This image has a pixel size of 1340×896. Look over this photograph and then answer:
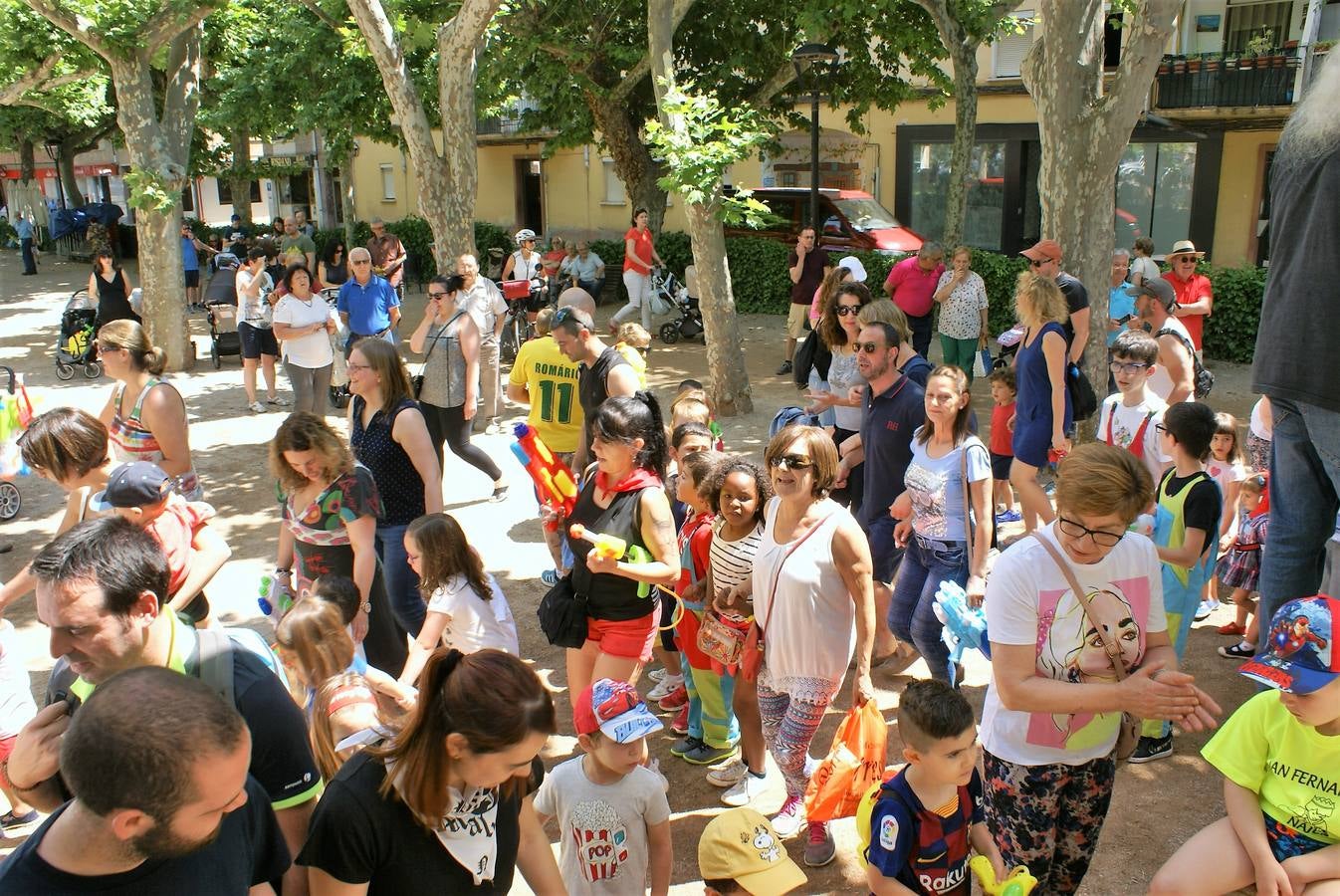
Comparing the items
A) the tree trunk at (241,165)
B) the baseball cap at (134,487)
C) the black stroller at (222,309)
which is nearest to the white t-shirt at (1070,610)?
the baseball cap at (134,487)

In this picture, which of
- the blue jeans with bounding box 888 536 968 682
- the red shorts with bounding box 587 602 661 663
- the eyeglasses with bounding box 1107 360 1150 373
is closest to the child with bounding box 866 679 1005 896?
the red shorts with bounding box 587 602 661 663

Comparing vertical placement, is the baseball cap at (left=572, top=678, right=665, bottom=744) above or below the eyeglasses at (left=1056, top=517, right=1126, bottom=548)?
below

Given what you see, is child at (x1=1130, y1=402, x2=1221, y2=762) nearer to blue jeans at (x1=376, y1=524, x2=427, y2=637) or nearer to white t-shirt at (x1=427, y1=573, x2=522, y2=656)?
white t-shirt at (x1=427, y1=573, x2=522, y2=656)

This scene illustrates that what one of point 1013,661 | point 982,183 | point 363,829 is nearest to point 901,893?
point 1013,661

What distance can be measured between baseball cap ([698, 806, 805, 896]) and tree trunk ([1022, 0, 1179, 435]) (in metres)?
5.89

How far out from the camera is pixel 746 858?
278cm

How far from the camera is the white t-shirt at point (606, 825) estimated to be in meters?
3.05

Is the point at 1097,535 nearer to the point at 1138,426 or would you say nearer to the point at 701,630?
the point at 701,630

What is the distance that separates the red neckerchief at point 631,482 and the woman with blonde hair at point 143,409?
222cm

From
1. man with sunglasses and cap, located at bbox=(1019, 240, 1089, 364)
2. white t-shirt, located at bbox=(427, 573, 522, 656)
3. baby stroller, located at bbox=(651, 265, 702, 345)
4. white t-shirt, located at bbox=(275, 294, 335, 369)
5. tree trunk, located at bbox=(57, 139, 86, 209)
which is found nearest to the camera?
white t-shirt, located at bbox=(427, 573, 522, 656)

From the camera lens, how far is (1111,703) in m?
2.77

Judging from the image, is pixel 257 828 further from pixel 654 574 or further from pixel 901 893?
pixel 654 574

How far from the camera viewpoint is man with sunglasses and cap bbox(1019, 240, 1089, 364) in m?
6.55

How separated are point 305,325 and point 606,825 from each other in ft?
24.2
